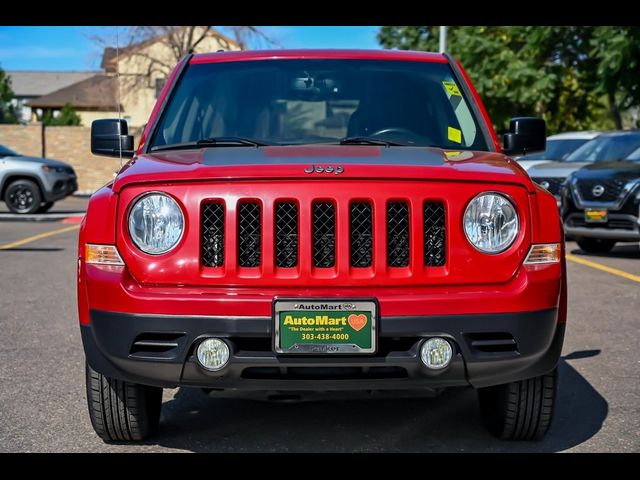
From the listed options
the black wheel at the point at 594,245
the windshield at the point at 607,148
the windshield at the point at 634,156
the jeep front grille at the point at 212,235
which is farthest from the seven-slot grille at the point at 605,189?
the jeep front grille at the point at 212,235

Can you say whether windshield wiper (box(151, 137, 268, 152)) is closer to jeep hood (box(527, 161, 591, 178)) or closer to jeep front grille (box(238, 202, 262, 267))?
jeep front grille (box(238, 202, 262, 267))

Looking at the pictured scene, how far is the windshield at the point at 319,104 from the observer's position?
15.7 ft

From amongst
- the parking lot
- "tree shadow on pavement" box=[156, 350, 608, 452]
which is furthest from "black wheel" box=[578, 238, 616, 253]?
"tree shadow on pavement" box=[156, 350, 608, 452]

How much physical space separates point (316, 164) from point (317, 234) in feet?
0.96

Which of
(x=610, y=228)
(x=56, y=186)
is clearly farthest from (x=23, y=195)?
(x=610, y=228)

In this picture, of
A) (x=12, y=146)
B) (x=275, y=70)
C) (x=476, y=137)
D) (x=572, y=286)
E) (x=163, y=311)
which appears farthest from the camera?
(x=12, y=146)

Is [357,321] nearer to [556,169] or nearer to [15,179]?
[556,169]

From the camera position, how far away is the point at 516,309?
364cm

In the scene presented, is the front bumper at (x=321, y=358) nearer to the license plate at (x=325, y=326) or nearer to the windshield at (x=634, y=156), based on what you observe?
the license plate at (x=325, y=326)

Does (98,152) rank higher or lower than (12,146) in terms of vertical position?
higher

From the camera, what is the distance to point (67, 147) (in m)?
34.8

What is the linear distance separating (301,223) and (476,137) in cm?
149
